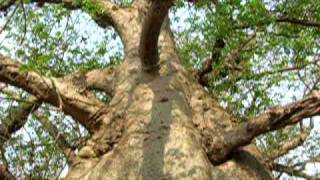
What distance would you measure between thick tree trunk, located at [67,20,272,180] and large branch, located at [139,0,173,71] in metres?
0.20

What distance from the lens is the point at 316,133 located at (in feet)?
21.0

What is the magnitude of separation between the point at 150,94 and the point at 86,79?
29.8 inches

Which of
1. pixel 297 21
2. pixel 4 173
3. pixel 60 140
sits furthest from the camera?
pixel 297 21

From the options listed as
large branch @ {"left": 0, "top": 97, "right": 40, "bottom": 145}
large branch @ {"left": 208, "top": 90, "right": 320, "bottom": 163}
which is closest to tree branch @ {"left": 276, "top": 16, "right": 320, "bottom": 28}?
large branch @ {"left": 208, "top": 90, "right": 320, "bottom": 163}

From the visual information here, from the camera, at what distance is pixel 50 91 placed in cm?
395

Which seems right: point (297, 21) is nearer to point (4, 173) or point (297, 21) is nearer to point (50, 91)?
point (50, 91)

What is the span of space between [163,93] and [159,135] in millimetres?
509

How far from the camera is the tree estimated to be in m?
3.21

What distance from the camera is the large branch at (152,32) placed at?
2.72m

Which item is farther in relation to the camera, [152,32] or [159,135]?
[159,135]

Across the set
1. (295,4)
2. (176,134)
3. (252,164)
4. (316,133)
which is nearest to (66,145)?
(176,134)

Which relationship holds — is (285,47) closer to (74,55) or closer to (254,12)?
(254,12)

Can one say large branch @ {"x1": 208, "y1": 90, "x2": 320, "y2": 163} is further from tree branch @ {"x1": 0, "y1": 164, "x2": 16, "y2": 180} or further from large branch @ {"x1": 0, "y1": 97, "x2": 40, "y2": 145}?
large branch @ {"x1": 0, "y1": 97, "x2": 40, "y2": 145}

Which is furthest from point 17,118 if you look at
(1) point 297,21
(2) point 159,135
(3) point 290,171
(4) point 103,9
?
(1) point 297,21
